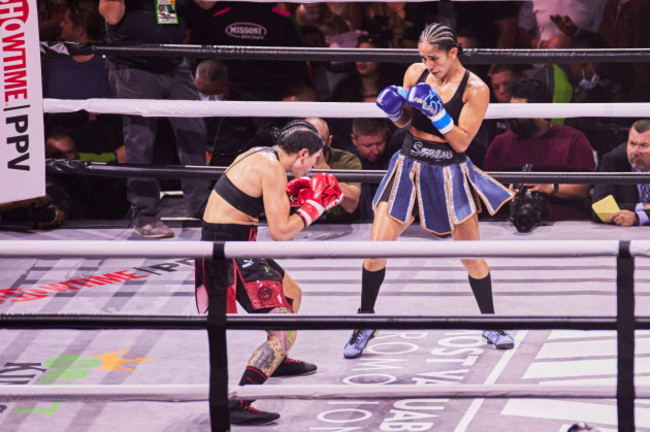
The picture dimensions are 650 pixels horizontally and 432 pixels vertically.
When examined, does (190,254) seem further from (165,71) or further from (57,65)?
(57,65)

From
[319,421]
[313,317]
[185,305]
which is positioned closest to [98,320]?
[313,317]

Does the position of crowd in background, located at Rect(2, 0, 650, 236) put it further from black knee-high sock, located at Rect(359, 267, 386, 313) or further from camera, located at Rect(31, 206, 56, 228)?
black knee-high sock, located at Rect(359, 267, 386, 313)

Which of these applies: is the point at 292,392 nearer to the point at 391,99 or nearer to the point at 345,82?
the point at 391,99

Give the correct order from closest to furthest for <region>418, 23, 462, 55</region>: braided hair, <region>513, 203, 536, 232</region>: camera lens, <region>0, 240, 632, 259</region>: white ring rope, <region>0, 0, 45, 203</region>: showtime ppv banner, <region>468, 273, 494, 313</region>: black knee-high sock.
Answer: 1. <region>0, 240, 632, 259</region>: white ring rope
2. <region>418, 23, 462, 55</region>: braided hair
3. <region>468, 273, 494, 313</region>: black knee-high sock
4. <region>0, 0, 45, 203</region>: showtime ppv banner
5. <region>513, 203, 536, 232</region>: camera lens

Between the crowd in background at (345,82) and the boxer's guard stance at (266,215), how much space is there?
5.09 ft

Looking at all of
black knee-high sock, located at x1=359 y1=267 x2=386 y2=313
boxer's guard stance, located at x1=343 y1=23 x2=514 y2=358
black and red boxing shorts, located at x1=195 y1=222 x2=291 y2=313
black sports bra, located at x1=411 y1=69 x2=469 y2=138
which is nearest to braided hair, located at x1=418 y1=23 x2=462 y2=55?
boxer's guard stance, located at x1=343 y1=23 x2=514 y2=358

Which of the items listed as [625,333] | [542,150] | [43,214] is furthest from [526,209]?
[625,333]

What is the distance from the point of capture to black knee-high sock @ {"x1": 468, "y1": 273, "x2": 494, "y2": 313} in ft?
11.5

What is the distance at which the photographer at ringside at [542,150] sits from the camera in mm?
4730

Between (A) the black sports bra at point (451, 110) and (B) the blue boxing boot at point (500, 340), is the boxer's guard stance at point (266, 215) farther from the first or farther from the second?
(B) the blue boxing boot at point (500, 340)

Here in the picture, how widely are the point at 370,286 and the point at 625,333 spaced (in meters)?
1.57

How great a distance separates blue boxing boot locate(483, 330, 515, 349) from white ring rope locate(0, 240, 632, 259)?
1.44 metres

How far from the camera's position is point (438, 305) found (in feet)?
12.4

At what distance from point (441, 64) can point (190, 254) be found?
1707 millimetres
